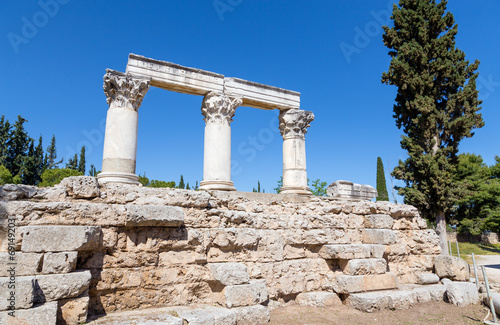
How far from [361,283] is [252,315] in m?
2.74

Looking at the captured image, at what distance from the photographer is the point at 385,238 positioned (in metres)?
7.74

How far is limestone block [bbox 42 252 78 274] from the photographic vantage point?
170 inches

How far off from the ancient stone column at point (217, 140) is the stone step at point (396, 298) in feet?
16.7

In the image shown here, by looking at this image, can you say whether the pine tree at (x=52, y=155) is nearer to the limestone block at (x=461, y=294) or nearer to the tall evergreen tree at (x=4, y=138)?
the tall evergreen tree at (x=4, y=138)

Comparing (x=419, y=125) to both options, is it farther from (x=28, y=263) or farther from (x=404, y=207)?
(x=28, y=263)

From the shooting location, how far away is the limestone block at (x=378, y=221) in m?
7.96

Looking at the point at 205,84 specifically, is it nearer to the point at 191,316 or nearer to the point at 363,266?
the point at 363,266

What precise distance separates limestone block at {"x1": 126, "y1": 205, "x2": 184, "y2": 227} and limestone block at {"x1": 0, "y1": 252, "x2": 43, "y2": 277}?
131 cm

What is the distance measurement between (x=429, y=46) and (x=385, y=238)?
17.4 m

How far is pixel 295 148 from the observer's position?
11672mm

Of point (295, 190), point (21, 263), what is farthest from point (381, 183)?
point (21, 263)

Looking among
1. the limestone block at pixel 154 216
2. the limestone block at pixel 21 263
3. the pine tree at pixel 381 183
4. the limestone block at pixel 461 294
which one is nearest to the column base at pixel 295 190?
the limestone block at pixel 461 294

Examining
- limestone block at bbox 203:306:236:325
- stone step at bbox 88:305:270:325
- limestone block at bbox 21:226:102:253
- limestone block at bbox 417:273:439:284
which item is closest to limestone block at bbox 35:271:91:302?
limestone block at bbox 21:226:102:253

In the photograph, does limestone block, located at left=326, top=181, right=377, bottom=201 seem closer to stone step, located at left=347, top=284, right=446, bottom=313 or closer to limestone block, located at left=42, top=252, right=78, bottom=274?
stone step, located at left=347, top=284, right=446, bottom=313
